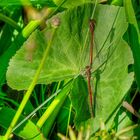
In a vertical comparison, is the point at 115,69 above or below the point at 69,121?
above

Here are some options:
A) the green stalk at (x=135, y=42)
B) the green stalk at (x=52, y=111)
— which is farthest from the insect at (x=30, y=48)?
the green stalk at (x=135, y=42)

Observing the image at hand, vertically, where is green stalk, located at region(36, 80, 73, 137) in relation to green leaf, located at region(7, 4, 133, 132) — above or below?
below

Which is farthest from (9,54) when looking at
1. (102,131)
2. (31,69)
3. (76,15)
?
(102,131)

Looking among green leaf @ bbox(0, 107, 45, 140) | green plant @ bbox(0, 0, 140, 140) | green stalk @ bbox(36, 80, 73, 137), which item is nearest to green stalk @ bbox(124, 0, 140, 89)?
green plant @ bbox(0, 0, 140, 140)

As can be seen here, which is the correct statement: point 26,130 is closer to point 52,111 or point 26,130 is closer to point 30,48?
point 52,111

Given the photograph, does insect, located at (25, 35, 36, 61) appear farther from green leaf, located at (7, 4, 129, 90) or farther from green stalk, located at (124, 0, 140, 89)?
green stalk, located at (124, 0, 140, 89)

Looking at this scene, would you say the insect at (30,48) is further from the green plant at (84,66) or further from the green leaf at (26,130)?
the green leaf at (26,130)

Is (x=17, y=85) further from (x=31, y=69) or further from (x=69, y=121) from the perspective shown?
(x=69, y=121)

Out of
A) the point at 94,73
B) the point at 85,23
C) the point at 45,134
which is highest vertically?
the point at 85,23

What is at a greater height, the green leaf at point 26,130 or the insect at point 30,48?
the insect at point 30,48

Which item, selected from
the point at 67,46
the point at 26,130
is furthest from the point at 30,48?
the point at 26,130

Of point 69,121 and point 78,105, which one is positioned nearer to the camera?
point 78,105
